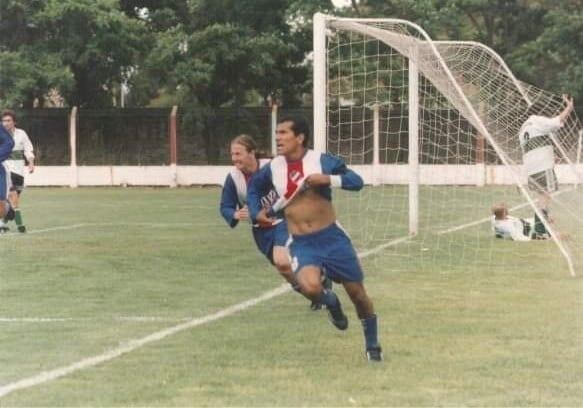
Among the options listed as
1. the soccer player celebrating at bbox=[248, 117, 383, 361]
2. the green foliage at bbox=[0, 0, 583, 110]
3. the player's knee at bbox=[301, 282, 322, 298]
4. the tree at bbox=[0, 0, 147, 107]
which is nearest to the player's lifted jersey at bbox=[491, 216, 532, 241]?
the soccer player celebrating at bbox=[248, 117, 383, 361]

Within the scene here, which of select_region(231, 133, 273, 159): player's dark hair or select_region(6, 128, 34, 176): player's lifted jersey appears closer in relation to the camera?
select_region(231, 133, 273, 159): player's dark hair

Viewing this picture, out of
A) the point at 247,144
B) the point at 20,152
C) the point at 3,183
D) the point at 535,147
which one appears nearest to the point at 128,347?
the point at 247,144

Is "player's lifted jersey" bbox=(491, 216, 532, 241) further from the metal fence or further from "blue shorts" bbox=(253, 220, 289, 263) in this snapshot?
the metal fence

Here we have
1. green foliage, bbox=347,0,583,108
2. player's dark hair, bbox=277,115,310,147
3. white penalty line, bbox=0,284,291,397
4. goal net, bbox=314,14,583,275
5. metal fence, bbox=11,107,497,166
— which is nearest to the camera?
white penalty line, bbox=0,284,291,397

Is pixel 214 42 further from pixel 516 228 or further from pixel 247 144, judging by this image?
pixel 247 144

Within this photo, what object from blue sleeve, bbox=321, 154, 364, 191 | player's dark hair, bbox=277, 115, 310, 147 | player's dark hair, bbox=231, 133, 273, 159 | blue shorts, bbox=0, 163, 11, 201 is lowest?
blue shorts, bbox=0, 163, 11, 201

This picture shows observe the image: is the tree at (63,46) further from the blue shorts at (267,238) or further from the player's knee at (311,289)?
the player's knee at (311,289)

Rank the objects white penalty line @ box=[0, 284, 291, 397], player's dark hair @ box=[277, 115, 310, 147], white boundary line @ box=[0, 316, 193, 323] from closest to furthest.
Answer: white penalty line @ box=[0, 284, 291, 397] → player's dark hair @ box=[277, 115, 310, 147] → white boundary line @ box=[0, 316, 193, 323]

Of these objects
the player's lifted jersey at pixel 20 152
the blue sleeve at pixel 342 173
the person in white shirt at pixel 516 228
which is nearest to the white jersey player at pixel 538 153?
the person in white shirt at pixel 516 228

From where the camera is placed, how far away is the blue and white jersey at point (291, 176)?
7383 millimetres

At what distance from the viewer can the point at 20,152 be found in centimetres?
1833

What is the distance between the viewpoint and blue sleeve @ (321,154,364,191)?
7215 millimetres

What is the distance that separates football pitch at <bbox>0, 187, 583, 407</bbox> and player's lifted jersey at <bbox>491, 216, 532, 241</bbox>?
0.28 meters

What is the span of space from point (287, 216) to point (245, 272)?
451 cm
